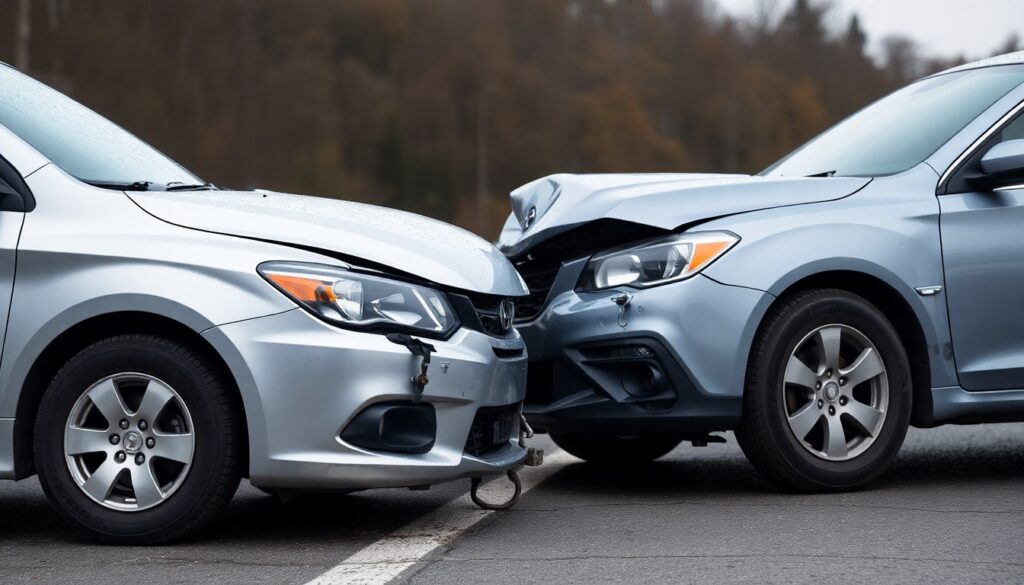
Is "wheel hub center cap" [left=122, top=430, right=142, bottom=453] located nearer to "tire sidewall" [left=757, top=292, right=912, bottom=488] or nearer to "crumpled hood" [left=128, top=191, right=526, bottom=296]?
"crumpled hood" [left=128, top=191, right=526, bottom=296]

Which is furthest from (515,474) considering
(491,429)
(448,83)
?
(448,83)

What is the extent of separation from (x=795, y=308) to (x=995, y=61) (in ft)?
6.45

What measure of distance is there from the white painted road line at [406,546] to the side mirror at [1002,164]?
225cm

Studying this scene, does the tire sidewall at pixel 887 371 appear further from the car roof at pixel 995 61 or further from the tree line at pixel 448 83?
the tree line at pixel 448 83

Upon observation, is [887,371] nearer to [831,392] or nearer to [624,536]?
[831,392]

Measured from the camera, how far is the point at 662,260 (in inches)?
206

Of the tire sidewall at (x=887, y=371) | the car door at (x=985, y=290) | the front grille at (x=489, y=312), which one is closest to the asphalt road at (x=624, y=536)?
the tire sidewall at (x=887, y=371)

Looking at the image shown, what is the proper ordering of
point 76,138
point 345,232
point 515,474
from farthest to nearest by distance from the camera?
1. point 515,474
2. point 76,138
3. point 345,232

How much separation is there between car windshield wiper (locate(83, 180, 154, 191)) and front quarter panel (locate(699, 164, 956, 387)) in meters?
2.08

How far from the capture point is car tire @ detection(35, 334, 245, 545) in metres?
4.23

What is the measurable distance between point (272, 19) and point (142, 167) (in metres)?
103

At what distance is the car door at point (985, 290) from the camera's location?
5.40 metres

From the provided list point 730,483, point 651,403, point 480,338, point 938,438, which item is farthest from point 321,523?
point 938,438

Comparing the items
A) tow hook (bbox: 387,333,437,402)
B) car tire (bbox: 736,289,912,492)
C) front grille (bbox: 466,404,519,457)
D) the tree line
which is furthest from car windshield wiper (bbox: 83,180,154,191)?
the tree line
